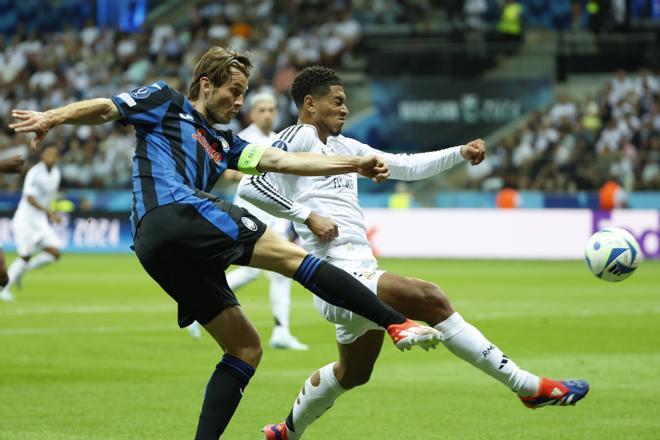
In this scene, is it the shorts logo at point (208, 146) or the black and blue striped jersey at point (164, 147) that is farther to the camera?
the shorts logo at point (208, 146)

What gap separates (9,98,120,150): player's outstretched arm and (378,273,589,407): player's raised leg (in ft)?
5.99

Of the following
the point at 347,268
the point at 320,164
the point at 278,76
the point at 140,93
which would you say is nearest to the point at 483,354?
the point at 347,268

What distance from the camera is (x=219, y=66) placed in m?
6.28

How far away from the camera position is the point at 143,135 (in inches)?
241

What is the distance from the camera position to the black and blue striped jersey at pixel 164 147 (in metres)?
5.97

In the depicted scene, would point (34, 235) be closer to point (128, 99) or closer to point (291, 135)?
point (291, 135)

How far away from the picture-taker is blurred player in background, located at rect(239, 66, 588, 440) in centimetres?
A: 655

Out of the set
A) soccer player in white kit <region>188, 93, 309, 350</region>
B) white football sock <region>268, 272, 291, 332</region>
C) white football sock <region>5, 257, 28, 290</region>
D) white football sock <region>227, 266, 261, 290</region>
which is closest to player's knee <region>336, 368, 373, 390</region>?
soccer player in white kit <region>188, 93, 309, 350</region>

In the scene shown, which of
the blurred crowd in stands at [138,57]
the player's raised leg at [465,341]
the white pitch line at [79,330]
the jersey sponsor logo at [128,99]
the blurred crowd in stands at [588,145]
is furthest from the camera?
the blurred crowd in stands at [138,57]

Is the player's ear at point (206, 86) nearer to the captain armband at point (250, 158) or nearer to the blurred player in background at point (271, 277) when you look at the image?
the captain armband at point (250, 158)

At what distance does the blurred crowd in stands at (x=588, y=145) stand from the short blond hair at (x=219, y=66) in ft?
73.1

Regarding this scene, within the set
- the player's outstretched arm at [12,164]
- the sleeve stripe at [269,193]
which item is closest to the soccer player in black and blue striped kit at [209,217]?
Answer: the sleeve stripe at [269,193]

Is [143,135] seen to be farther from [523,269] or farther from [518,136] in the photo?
[518,136]

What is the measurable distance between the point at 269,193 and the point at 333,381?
1180 millimetres
